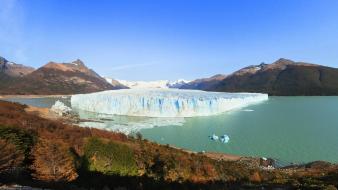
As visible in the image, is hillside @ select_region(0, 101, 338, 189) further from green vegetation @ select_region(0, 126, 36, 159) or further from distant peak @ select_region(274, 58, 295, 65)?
distant peak @ select_region(274, 58, 295, 65)

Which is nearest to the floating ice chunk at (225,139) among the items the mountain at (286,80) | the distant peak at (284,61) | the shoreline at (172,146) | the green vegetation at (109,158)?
the shoreline at (172,146)

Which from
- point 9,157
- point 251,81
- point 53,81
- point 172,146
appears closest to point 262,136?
point 172,146

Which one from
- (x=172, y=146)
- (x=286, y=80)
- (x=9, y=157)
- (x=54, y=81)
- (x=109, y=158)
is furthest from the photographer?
(x=54, y=81)

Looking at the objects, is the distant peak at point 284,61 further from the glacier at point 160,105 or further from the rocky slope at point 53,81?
the glacier at point 160,105

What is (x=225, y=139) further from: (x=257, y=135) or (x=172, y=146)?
(x=172, y=146)

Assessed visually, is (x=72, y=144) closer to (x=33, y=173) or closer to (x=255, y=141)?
(x=33, y=173)

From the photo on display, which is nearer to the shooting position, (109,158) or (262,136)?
(109,158)

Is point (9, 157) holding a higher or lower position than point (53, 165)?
higher

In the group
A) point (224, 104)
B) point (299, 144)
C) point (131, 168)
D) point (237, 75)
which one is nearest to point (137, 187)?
point (131, 168)
